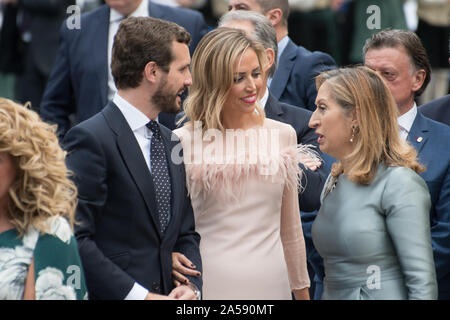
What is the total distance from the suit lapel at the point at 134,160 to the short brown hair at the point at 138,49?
0.25 meters

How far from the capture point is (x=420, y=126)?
202 inches

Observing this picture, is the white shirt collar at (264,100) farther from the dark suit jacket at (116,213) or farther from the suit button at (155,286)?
the suit button at (155,286)

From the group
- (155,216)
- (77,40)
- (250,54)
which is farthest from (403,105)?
(77,40)

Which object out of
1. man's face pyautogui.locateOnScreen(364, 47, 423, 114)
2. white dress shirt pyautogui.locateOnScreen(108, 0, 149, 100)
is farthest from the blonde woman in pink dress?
white dress shirt pyautogui.locateOnScreen(108, 0, 149, 100)

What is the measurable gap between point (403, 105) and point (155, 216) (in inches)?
76.8

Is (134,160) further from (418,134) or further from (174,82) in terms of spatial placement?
(418,134)

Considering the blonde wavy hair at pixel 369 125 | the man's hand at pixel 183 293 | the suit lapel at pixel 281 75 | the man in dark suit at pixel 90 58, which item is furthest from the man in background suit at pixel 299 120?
the man's hand at pixel 183 293

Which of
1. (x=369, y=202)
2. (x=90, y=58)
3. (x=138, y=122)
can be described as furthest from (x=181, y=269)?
(x=90, y=58)

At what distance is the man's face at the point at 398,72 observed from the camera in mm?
5289

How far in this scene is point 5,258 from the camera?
3375 mm

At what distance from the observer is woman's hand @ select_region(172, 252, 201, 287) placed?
412 centimetres

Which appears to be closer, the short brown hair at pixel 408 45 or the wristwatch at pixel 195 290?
the wristwatch at pixel 195 290

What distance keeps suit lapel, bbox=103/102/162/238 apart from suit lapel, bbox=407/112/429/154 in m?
1.73
